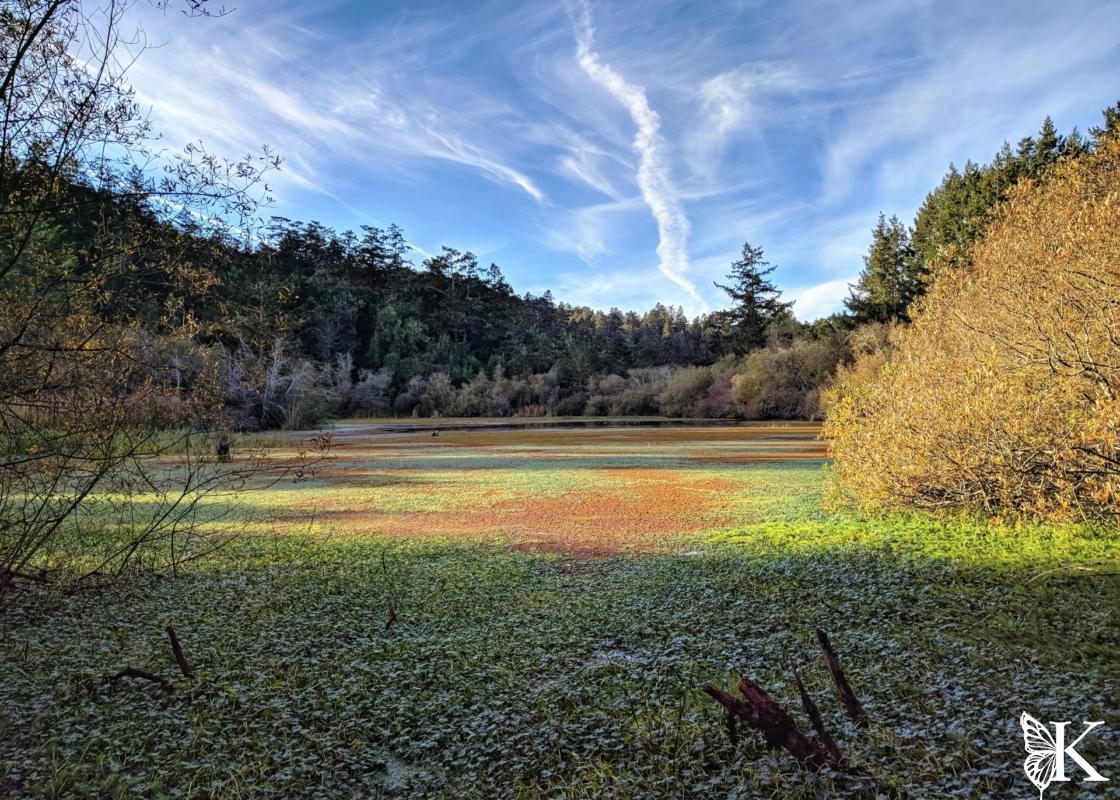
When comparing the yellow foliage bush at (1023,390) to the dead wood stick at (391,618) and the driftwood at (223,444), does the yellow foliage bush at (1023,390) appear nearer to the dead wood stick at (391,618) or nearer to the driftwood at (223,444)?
the dead wood stick at (391,618)

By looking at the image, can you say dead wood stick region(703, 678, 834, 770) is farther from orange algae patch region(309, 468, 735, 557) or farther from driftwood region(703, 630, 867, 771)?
orange algae patch region(309, 468, 735, 557)

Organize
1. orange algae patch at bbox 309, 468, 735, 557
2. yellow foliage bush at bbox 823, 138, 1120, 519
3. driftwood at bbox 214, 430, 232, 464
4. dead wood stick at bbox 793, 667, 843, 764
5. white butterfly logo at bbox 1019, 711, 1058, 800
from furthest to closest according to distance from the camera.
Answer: driftwood at bbox 214, 430, 232, 464
orange algae patch at bbox 309, 468, 735, 557
yellow foliage bush at bbox 823, 138, 1120, 519
dead wood stick at bbox 793, 667, 843, 764
white butterfly logo at bbox 1019, 711, 1058, 800

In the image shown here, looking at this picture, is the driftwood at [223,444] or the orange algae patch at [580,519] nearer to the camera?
the orange algae patch at [580,519]

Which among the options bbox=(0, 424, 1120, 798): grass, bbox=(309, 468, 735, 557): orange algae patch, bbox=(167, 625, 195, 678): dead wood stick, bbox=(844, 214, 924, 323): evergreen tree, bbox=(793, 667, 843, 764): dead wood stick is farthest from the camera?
bbox=(844, 214, 924, 323): evergreen tree

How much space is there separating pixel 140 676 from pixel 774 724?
14.5ft

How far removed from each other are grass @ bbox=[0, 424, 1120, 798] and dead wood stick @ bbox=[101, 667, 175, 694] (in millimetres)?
77

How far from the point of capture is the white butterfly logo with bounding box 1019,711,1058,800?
2.88m

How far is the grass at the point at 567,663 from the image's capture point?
3281 millimetres

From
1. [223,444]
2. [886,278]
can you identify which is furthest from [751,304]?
[223,444]

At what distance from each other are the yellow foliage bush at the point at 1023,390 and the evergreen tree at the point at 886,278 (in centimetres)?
Answer: 4321

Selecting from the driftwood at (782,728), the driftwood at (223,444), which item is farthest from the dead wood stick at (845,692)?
the driftwood at (223,444)

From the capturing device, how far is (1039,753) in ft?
9.91

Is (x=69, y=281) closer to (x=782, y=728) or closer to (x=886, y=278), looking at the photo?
(x=782, y=728)

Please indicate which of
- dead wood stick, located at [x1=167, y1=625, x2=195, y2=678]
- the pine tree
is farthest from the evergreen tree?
dead wood stick, located at [x1=167, y1=625, x2=195, y2=678]
